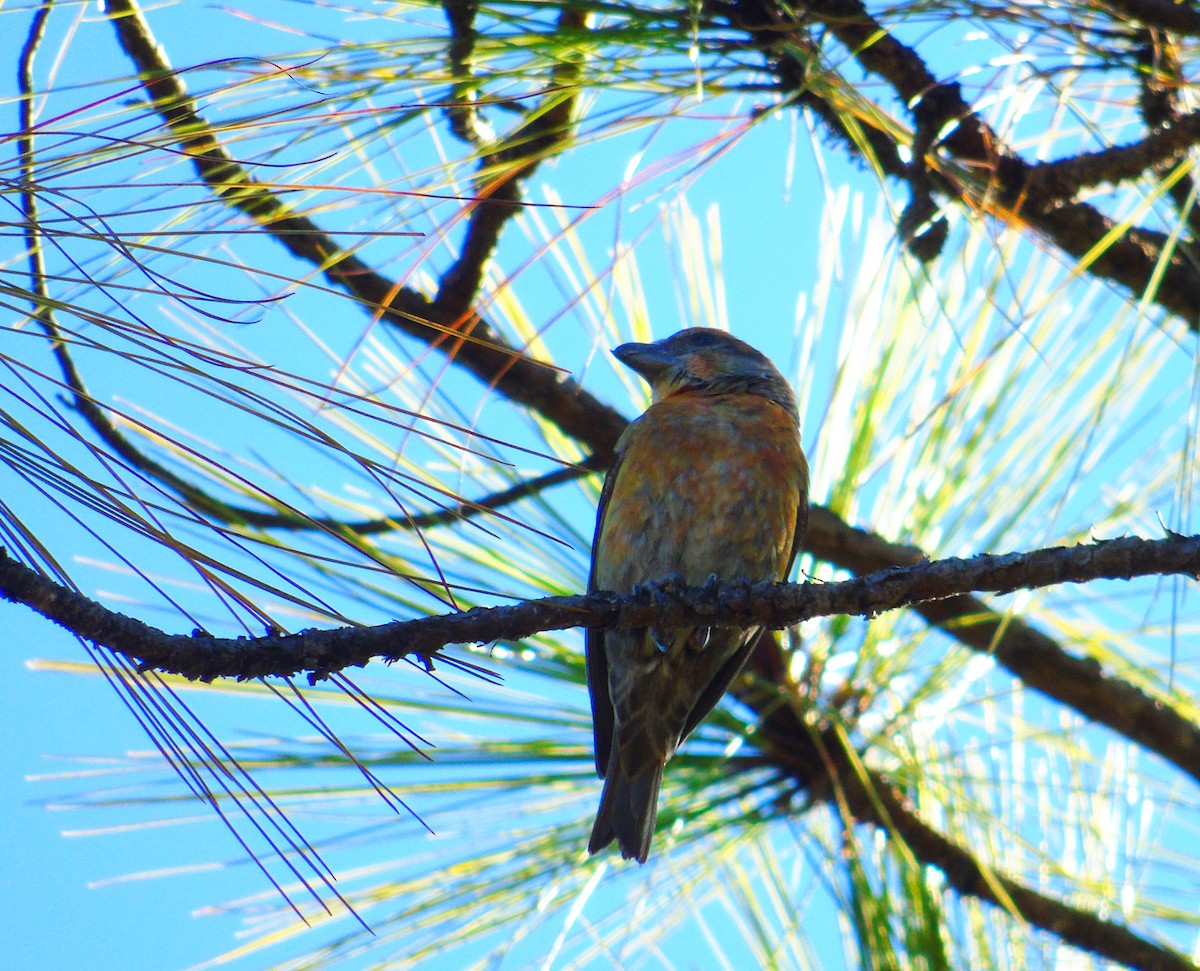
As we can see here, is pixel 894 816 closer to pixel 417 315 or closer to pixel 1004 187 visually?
pixel 1004 187

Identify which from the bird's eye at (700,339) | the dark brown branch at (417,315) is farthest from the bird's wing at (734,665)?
the bird's eye at (700,339)

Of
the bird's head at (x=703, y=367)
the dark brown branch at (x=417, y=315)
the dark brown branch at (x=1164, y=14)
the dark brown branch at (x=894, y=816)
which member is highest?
the bird's head at (x=703, y=367)

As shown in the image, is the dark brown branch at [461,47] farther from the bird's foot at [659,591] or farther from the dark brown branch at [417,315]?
the bird's foot at [659,591]

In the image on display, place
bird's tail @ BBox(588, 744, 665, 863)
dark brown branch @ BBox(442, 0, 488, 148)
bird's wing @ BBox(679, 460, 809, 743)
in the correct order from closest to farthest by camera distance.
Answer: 1. dark brown branch @ BBox(442, 0, 488, 148)
2. bird's tail @ BBox(588, 744, 665, 863)
3. bird's wing @ BBox(679, 460, 809, 743)

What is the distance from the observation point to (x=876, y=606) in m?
2.27

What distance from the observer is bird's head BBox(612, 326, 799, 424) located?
13.3ft

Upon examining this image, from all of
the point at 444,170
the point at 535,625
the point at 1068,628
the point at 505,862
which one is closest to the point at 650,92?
the point at 444,170

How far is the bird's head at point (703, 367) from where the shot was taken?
4.05 metres

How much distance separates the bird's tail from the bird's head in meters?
1.22

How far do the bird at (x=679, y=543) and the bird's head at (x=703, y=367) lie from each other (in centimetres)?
31

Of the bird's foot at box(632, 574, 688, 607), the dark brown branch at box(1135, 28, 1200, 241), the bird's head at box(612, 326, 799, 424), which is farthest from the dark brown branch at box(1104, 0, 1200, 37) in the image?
the bird's head at box(612, 326, 799, 424)

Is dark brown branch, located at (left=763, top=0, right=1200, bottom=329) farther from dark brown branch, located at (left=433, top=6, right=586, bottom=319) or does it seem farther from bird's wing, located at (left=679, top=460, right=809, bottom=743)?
bird's wing, located at (left=679, top=460, right=809, bottom=743)

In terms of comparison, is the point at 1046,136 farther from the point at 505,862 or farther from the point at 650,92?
the point at 505,862

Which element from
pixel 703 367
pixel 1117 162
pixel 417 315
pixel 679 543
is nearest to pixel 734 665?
pixel 679 543
